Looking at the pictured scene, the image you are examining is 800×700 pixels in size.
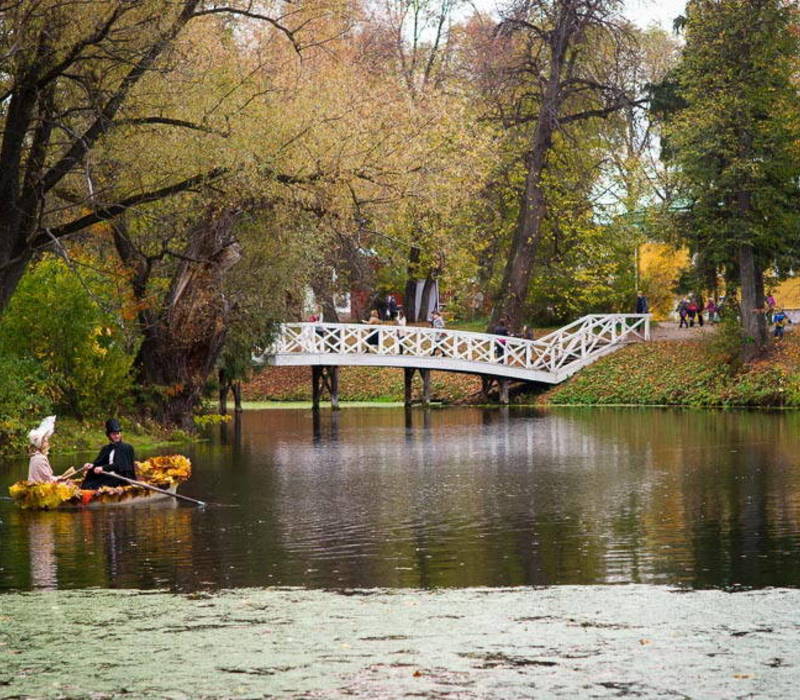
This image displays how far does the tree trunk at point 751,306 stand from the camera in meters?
47.3

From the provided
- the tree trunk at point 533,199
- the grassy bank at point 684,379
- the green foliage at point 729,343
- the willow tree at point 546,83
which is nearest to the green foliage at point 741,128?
the green foliage at point 729,343

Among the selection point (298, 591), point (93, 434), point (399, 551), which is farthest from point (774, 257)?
point (298, 591)

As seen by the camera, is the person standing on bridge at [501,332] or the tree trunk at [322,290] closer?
the tree trunk at [322,290]

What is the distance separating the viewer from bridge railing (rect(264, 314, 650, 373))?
4959 cm

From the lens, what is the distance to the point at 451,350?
52.2 meters

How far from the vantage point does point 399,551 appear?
1703 centimetres

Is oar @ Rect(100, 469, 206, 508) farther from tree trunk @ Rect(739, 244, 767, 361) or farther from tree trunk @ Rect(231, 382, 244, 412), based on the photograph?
tree trunk @ Rect(739, 244, 767, 361)

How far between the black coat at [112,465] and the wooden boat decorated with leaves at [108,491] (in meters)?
0.25

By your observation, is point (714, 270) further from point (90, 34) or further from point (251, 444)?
point (90, 34)

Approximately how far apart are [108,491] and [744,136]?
3010 centimetres

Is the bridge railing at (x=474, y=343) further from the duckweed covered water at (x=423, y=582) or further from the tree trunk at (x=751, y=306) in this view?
the duckweed covered water at (x=423, y=582)

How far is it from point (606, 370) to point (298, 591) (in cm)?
3876

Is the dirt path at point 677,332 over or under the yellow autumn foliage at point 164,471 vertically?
over

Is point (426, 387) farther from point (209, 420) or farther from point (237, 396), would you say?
point (209, 420)
